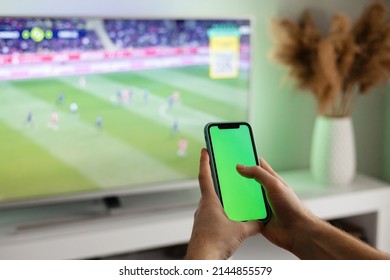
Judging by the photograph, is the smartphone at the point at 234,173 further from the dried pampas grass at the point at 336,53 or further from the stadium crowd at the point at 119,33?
the dried pampas grass at the point at 336,53

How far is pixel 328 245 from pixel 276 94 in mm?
1522

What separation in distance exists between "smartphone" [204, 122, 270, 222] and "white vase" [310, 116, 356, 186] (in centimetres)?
124

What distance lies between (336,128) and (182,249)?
29.7 inches

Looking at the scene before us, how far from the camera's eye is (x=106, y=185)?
2129 millimetres

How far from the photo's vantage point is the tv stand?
1.92 meters

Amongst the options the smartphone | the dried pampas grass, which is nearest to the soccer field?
the dried pampas grass

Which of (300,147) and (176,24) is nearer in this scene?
(176,24)

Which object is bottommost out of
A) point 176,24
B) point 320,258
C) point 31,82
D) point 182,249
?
point 182,249

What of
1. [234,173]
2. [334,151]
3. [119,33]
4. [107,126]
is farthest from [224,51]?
[234,173]

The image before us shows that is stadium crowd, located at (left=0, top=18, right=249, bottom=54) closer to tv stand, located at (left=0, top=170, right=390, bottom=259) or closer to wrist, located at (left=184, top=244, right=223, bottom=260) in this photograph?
tv stand, located at (left=0, top=170, right=390, bottom=259)

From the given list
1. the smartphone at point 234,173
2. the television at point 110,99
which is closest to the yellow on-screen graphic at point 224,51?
the television at point 110,99

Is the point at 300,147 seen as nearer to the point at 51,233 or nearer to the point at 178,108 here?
the point at 178,108

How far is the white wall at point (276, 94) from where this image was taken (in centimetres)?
226
